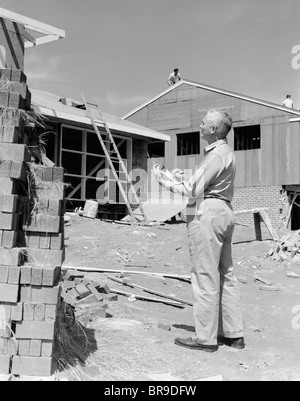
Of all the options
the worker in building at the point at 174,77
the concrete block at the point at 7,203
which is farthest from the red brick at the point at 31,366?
the worker in building at the point at 174,77

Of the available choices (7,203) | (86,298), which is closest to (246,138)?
(86,298)

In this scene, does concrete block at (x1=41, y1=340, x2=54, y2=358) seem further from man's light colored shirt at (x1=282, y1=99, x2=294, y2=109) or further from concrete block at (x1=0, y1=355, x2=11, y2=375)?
man's light colored shirt at (x1=282, y1=99, x2=294, y2=109)

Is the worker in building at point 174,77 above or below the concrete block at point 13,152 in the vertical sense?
above

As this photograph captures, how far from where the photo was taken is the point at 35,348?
3354mm

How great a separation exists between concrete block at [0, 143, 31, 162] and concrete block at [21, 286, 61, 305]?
0.95m

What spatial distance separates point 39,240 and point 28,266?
0.24 m

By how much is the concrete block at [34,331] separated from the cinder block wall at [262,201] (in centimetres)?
1864

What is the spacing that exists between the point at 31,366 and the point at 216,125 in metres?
2.54

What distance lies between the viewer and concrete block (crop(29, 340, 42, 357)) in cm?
334

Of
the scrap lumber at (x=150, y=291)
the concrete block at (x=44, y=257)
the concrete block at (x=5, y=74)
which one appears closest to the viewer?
the concrete block at (x=44, y=257)

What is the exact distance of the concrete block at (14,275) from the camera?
11.1 ft

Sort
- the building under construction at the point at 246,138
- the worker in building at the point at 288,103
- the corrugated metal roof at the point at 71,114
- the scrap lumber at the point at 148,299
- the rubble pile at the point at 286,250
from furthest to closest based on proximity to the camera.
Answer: the worker in building at the point at 288,103 → the building under construction at the point at 246,138 → the corrugated metal roof at the point at 71,114 → the rubble pile at the point at 286,250 → the scrap lumber at the point at 148,299

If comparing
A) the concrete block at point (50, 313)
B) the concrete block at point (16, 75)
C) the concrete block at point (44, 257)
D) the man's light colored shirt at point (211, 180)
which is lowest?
the concrete block at point (50, 313)

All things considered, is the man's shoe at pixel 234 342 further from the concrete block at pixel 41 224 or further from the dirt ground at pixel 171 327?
the concrete block at pixel 41 224
